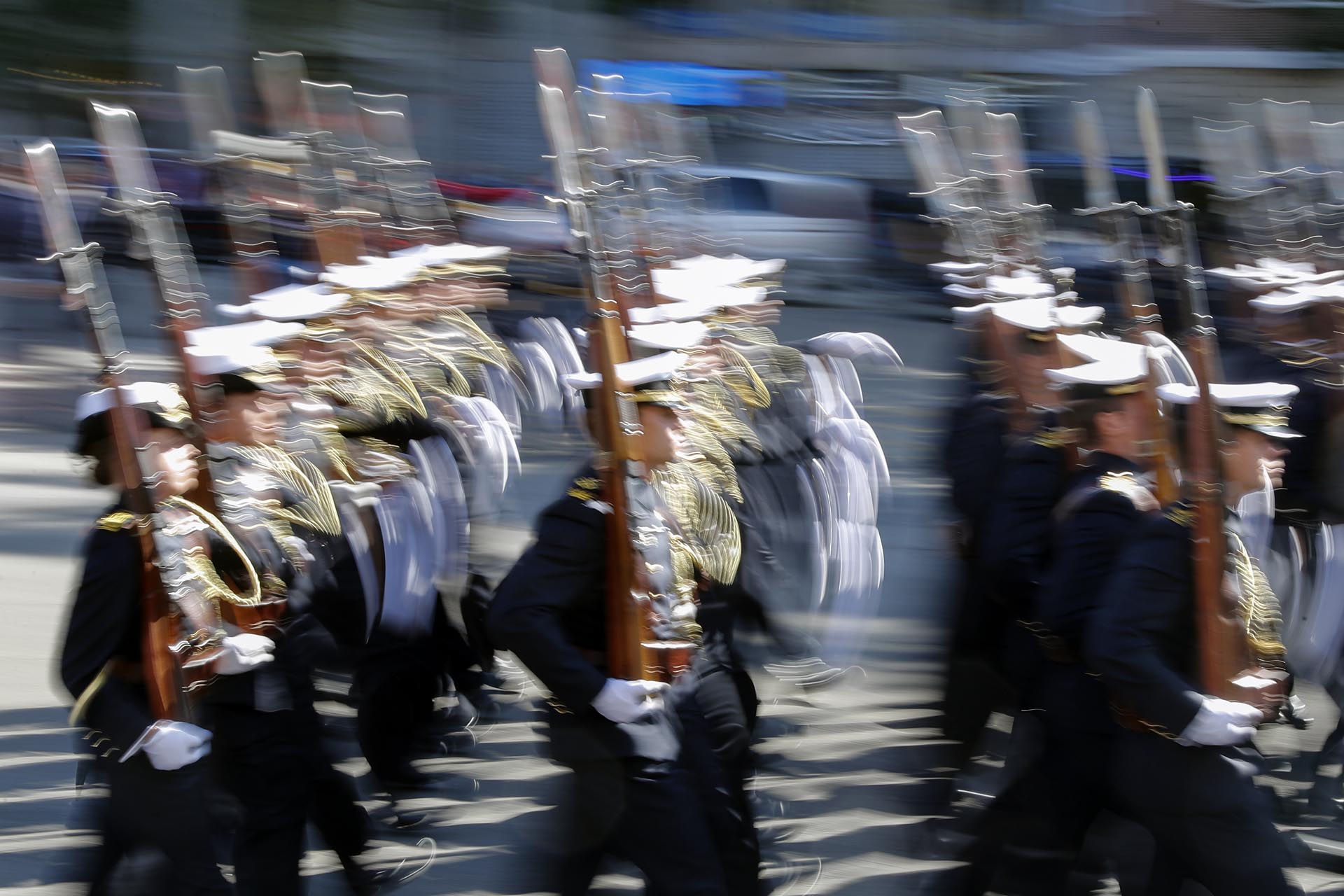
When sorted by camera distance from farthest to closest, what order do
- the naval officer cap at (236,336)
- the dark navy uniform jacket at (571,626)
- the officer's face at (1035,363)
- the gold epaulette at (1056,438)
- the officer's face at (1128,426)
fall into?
the officer's face at (1035,363)
the gold epaulette at (1056,438)
the naval officer cap at (236,336)
the officer's face at (1128,426)
the dark navy uniform jacket at (571,626)

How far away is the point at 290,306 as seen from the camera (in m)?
4.95

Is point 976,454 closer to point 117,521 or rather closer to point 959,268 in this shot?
point 959,268

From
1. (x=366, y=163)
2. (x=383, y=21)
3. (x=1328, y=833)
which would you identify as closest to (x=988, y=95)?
(x=383, y=21)

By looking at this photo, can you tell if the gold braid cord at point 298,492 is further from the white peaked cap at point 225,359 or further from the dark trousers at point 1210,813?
the dark trousers at point 1210,813

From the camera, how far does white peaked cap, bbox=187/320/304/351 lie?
401 centimetres

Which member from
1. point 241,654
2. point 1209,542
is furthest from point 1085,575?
point 241,654

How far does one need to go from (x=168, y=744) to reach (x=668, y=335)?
68.8 inches

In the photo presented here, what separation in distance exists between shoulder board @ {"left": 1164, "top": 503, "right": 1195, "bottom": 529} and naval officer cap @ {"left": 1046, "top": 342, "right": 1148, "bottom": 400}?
23.2 inches

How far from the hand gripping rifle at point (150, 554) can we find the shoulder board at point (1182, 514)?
6.33ft

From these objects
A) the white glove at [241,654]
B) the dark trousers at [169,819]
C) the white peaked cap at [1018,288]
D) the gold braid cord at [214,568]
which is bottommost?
the dark trousers at [169,819]

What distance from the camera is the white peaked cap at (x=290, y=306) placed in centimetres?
490

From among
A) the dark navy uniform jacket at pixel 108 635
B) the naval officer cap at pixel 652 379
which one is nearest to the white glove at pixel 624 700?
the naval officer cap at pixel 652 379

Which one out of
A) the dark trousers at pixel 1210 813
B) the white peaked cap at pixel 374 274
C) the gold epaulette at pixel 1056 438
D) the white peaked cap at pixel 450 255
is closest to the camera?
the dark trousers at pixel 1210 813

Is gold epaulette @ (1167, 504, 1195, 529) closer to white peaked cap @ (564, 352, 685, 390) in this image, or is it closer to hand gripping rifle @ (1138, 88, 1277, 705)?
hand gripping rifle @ (1138, 88, 1277, 705)
